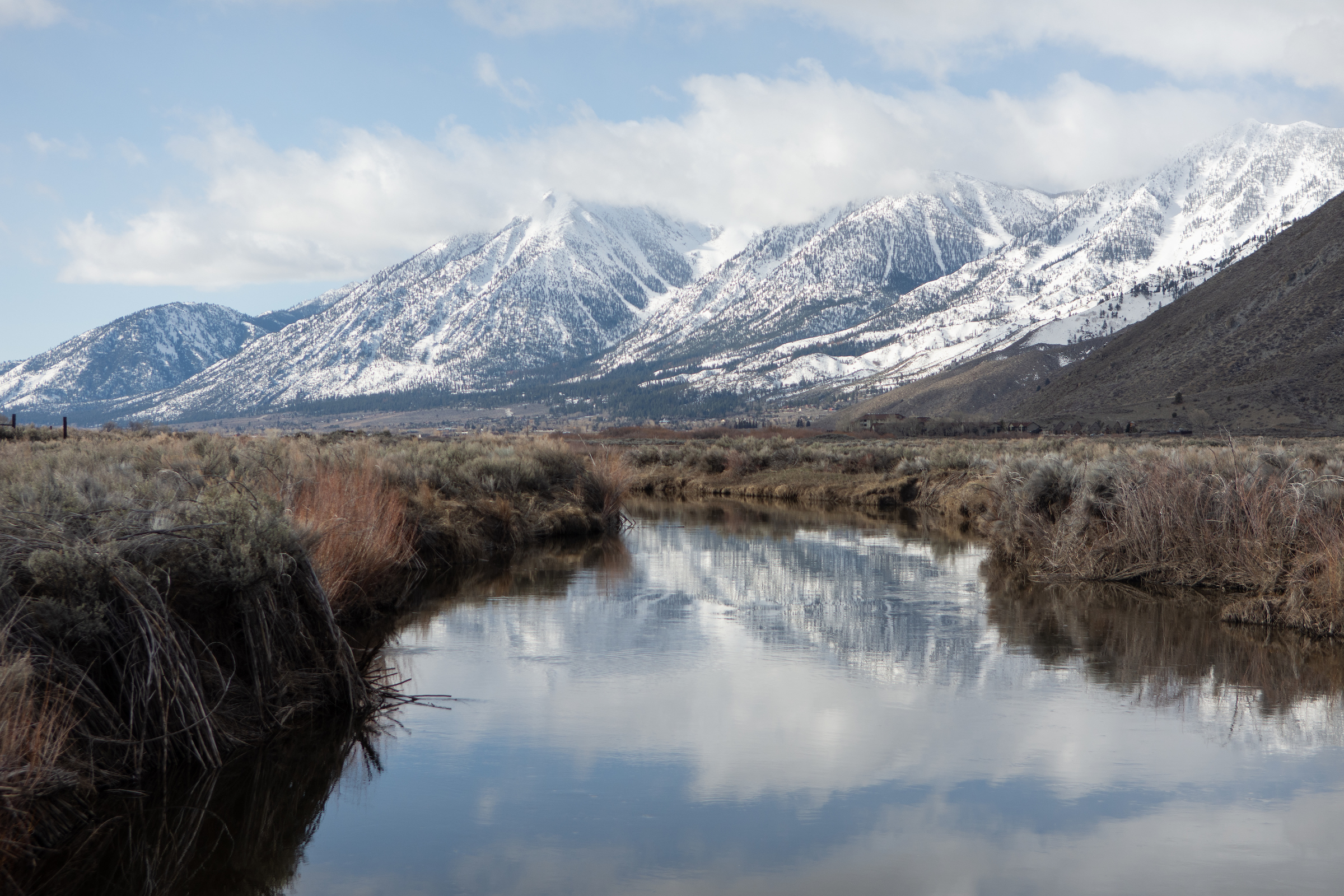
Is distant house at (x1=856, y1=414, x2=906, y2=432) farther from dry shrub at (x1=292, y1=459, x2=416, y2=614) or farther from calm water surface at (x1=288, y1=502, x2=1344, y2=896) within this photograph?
calm water surface at (x1=288, y1=502, x2=1344, y2=896)

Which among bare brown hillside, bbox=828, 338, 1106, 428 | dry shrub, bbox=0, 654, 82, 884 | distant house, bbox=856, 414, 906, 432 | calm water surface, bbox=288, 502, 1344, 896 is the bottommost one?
calm water surface, bbox=288, 502, 1344, 896

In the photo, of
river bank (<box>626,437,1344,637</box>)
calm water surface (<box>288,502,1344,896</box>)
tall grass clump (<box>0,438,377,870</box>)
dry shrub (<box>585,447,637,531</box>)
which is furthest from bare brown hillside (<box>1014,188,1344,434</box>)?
tall grass clump (<box>0,438,377,870</box>)

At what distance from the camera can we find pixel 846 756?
386 inches

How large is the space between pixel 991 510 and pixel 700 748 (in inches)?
677

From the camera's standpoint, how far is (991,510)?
25453mm

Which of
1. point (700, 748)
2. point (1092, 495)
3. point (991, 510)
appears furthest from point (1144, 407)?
point (700, 748)

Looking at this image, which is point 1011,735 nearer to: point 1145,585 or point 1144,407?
point 1145,585

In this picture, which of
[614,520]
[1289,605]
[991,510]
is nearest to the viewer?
[1289,605]

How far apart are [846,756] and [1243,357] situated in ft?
234

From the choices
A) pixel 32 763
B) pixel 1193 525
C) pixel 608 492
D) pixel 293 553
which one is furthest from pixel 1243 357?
pixel 32 763

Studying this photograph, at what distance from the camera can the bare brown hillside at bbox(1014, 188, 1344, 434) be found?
62.2 meters

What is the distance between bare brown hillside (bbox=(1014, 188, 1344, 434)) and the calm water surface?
50548mm

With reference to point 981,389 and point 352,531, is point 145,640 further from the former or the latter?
point 981,389

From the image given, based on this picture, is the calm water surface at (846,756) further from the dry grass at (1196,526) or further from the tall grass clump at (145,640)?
the tall grass clump at (145,640)
